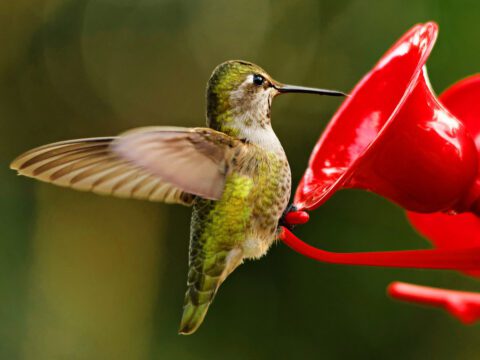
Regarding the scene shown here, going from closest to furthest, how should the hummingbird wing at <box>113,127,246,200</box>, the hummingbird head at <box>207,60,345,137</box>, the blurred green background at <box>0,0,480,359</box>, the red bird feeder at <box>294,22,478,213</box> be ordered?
1. the hummingbird wing at <box>113,127,246,200</box>
2. the red bird feeder at <box>294,22,478,213</box>
3. the hummingbird head at <box>207,60,345,137</box>
4. the blurred green background at <box>0,0,480,359</box>

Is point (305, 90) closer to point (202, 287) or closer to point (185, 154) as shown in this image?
point (185, 154)

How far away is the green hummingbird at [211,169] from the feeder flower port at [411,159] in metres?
0.11

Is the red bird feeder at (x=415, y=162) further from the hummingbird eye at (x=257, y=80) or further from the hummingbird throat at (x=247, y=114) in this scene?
the hummingbird eye at (x=257, y=80)

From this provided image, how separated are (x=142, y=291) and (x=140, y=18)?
231 centimetres

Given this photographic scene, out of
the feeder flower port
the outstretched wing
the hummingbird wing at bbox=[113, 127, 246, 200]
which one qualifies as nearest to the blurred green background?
the feeder flower port

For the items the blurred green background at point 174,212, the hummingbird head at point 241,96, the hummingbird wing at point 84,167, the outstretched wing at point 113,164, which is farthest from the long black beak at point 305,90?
the blurred green background at point 174,212

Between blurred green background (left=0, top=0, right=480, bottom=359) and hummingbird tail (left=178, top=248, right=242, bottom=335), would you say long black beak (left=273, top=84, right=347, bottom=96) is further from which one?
blurred green background (left=0, top=0, right=480, bottom=359)

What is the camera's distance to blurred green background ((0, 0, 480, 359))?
4719mm

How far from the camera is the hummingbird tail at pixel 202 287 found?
6.62ft

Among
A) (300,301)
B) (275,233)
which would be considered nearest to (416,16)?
(300,301)

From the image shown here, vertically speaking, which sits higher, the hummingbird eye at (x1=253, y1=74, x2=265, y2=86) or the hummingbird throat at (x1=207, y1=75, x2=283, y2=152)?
the hummingbird eye at (x1=253, y1=74, x2=265, y2=86)

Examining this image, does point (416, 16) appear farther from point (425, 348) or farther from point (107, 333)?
point (107, 333)

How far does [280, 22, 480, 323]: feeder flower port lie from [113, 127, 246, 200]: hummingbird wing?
0.21m

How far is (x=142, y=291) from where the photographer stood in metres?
5.20
